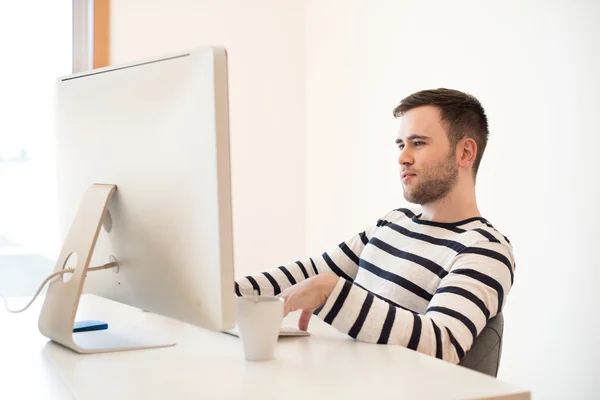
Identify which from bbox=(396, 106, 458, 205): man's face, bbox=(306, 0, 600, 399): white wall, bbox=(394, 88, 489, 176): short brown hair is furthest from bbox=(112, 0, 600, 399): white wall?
bbox=(396, 106, 458, 205): man's face

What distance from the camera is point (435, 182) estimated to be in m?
1.62

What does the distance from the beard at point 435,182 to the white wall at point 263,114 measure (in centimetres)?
201

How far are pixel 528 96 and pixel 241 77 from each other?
173 centimetres

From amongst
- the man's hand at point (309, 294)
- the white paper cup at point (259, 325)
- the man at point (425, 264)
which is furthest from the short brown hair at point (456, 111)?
the white paper cup at point (259, 325)

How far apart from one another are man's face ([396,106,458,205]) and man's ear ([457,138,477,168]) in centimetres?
2

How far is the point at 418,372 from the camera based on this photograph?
99 cm

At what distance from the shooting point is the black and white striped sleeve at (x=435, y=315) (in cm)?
120

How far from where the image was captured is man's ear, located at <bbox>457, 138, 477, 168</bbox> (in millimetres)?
1684

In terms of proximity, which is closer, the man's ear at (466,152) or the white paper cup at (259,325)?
the white paper cup at (259,325)

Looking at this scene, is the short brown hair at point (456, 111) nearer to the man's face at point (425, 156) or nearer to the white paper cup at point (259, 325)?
the man's face at point (425, 156)

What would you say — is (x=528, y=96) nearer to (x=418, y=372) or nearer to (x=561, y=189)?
(x=561, y=189)

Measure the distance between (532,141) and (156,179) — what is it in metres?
1.57

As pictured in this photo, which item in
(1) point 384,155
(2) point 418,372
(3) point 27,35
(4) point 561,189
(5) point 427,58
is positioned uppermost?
(3) point 27,35

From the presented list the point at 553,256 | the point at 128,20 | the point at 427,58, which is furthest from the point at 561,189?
the point at 128,20
